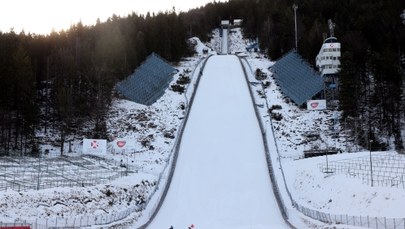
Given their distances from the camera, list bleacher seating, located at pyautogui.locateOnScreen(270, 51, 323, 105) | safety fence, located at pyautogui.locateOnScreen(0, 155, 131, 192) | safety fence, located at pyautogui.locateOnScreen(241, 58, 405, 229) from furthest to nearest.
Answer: bleacher seating, located at pyautogui.locateOnScreen(270, 51, 323, 105), safety fence, located at pyautogui.locateOnScreen(0, 155, 131, 192), safety fence, located at pyautogui.locateOnScreen(241, 58, 405, 229)

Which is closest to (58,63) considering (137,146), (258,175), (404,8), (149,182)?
(137,146)

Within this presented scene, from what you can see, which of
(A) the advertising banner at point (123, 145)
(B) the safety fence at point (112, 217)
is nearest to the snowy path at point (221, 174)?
(B) the safety fence at point (112, 217)

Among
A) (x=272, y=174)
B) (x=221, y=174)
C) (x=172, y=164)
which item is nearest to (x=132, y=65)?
(x=172, y=164)

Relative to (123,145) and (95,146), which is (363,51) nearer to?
(123,145)

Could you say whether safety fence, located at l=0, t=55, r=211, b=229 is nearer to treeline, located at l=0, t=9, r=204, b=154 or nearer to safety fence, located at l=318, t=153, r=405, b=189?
treeline, located at l=0, t=9, r=204, b=154

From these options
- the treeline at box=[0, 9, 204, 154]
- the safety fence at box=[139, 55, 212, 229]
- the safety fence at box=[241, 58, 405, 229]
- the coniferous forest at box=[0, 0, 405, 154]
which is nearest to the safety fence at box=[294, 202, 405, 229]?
the safety fence at box=[241, 58, 405, 229]

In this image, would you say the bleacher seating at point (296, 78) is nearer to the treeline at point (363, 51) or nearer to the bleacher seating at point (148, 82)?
the treeline at point (363, 51)
